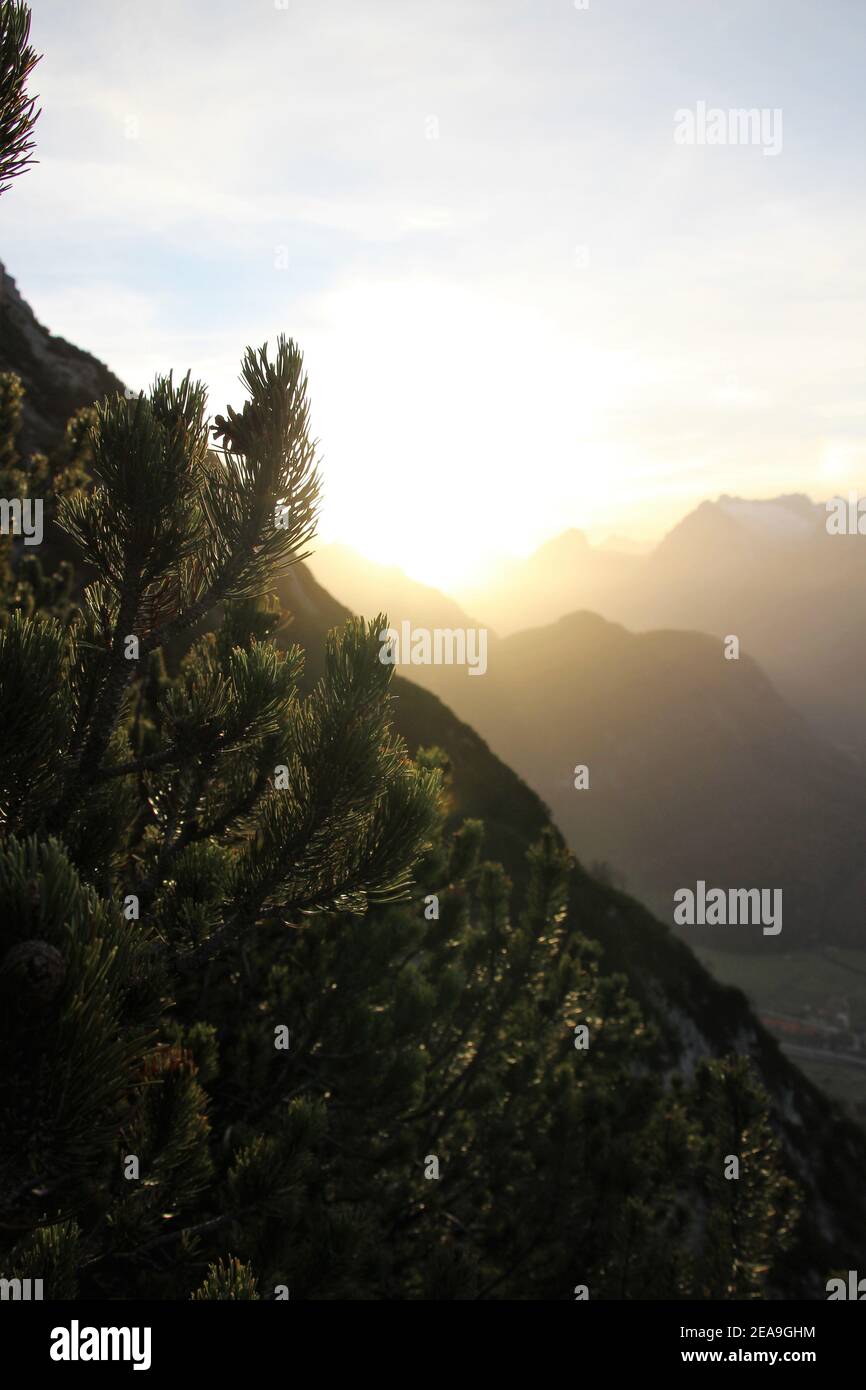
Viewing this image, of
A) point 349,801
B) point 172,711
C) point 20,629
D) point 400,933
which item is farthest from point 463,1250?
point 20,629

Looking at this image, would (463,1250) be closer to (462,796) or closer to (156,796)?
(156,796)

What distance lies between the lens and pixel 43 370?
1531 inches

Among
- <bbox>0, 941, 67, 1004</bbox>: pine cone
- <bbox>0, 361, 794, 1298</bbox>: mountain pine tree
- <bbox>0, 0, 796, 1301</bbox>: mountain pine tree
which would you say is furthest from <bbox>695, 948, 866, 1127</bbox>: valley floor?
<bbox>0, 941, 67, 1004</bbox>: pine cone

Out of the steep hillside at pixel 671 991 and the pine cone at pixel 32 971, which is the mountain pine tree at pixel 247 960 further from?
the steep hillside at pixel 671 991

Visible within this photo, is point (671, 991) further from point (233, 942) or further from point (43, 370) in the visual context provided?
point (43, 370)

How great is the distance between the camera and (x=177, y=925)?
15.0 feet

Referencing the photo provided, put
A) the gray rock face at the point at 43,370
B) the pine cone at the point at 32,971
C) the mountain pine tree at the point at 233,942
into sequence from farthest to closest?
the gray rock face at the point at 43,370 → the mountain pine tree at the point at 233,942 → the pine cone at the point at 32,971

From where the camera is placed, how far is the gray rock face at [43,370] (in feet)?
115

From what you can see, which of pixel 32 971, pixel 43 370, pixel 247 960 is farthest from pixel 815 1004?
pixel 32 971

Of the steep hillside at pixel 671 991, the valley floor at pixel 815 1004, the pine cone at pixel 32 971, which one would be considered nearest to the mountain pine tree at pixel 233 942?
the pine cone at pixel 32 971

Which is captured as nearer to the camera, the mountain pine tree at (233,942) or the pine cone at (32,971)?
the pine cone at (32,971)

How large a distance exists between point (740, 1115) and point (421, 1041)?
439cm

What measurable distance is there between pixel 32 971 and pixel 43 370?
147 ft

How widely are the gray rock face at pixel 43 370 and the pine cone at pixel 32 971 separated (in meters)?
35.1
